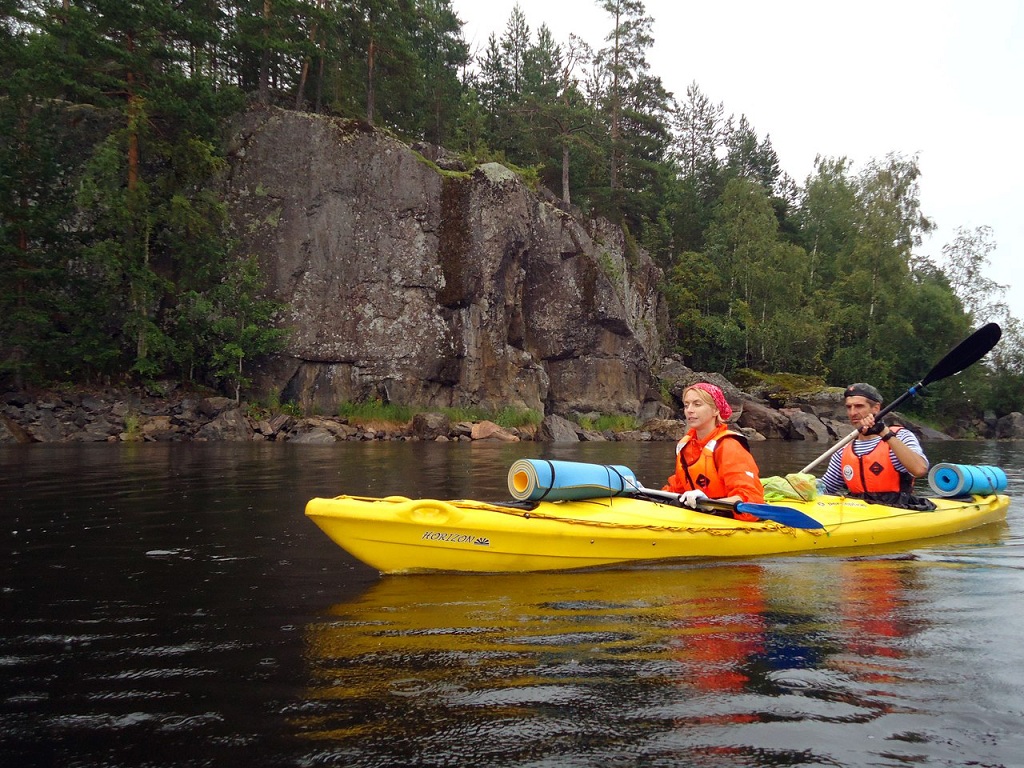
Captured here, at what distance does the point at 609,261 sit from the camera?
30.1 meters

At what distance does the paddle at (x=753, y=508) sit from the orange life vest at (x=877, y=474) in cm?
148

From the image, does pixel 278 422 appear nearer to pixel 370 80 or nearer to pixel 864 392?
pixel 370 80

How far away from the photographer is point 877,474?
6.64m

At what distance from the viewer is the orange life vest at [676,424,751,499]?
5.27 metres

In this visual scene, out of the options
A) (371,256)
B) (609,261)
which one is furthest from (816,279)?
(371,256)

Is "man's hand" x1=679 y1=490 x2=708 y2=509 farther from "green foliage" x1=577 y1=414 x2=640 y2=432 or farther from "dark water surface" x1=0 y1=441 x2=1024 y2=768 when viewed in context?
"green foliage" x1=577 y1=414 x2=640 y2=432

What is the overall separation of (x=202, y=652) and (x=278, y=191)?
23.2 metres

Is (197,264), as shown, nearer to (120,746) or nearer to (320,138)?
(320,138)

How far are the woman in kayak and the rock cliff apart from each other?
19.1m

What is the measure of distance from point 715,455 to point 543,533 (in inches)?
64.4

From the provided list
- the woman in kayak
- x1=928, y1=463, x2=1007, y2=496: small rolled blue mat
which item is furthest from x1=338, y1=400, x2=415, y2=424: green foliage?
the woman in kayak

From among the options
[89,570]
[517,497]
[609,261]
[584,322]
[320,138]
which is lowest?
[89,570]

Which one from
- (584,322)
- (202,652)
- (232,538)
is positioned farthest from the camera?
(584,322)

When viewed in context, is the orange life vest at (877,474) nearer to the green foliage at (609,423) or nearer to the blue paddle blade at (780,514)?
the blue paddle blade at (780,514)
